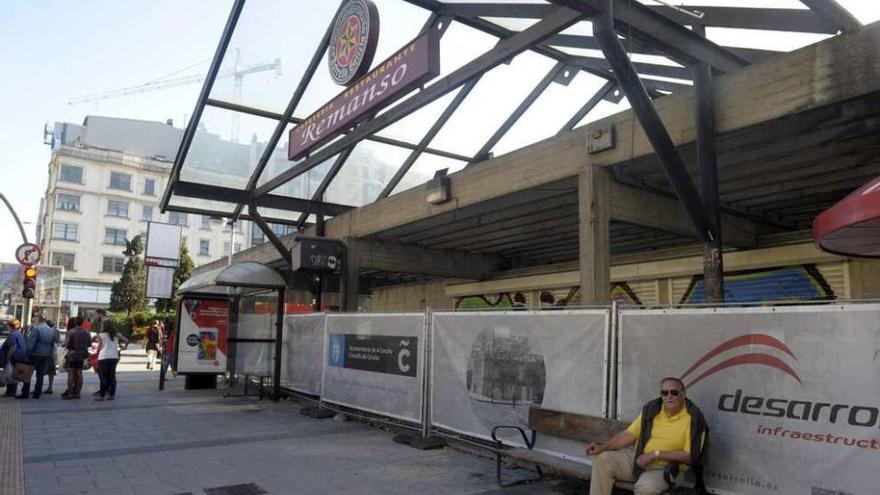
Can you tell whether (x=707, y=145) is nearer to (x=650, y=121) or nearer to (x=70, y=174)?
(x=650, y=121)

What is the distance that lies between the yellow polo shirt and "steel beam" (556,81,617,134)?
9.99 m

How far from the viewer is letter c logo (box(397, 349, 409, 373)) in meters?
8.79

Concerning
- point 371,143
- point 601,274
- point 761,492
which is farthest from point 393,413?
point 371,143

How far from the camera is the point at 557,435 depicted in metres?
6.33

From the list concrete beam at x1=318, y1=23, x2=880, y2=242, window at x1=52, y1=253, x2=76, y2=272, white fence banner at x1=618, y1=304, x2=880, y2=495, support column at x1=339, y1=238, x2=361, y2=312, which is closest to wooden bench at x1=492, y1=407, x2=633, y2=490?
white fence banner at x1=618, y1=304, x2=880, y2=495

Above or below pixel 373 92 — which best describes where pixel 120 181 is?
above

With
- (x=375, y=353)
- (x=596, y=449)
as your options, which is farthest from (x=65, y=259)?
(x=596, y=449)

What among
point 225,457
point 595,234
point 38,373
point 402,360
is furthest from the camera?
point 38,373

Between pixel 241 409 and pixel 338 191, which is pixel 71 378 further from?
pixel 338 191

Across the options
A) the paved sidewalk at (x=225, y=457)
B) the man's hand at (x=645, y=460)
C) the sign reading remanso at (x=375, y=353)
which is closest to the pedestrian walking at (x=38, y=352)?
the paved sidewalk at (x=225, y=457)

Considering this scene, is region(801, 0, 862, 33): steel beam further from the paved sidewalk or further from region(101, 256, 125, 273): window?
region(101, 256, 125, 273): window

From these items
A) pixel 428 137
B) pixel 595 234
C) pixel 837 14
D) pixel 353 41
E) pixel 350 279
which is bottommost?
pixel 350 279

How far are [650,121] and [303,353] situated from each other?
7.81 m

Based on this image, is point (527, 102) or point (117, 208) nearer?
point (527, 102)
